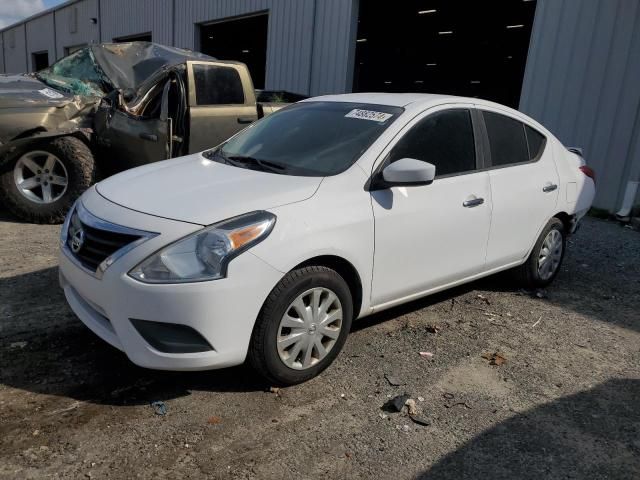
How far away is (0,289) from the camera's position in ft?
13.6

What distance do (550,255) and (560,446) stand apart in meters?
2.46

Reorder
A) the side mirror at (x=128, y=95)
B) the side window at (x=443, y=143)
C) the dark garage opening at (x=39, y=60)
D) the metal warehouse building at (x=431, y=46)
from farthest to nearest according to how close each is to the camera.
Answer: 1. the dark garage opening at (x=39, y=60)
2. the metal warehouse building at (x=431, y=46)
3. the side mirror at (x=128, y=95)
4. the side window at (x=443, y=143)

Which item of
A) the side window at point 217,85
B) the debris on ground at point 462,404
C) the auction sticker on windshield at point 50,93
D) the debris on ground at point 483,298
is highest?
the side window at point 217,85

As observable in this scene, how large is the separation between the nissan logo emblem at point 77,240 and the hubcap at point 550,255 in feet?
12.1

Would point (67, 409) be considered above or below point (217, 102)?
below

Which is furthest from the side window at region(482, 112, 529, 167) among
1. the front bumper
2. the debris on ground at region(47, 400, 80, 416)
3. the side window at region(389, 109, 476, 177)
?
the debris on ground at region(47, 400, 80, 416)

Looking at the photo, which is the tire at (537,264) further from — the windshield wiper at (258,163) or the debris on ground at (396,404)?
the windshield wiper at (258,163)

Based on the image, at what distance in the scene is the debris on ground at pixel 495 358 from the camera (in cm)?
353

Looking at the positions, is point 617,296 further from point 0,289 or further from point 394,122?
point 0,289

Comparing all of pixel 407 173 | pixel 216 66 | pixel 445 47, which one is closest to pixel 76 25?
pixel 445 47

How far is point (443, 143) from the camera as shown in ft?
12.3

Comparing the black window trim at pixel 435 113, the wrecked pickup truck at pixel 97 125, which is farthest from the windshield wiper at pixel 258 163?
the wrecked pickup truck at pixel 97 125

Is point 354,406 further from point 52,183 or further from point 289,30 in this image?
point 289,30

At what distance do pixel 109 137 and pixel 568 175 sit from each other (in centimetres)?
496
